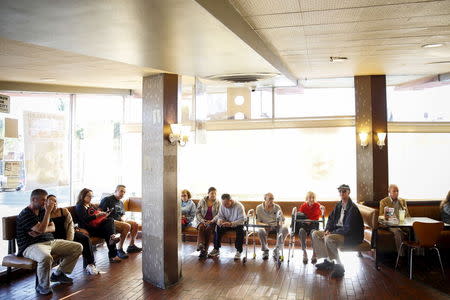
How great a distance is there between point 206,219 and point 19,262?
324 centimetres

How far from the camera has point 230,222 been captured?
7340mm

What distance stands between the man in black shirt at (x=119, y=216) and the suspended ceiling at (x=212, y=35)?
2.22 m

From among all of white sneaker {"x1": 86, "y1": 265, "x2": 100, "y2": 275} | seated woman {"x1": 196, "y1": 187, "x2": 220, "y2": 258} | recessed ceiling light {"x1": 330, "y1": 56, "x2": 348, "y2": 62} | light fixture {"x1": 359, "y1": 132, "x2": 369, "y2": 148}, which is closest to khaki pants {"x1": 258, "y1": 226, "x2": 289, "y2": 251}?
seated woman {"x1": 196, "y1": 187, "x2": 220, "y2": 258}

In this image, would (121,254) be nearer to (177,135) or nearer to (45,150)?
(45,150)

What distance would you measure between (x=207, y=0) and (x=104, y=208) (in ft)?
17.7

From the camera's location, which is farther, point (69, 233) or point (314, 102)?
point (314, 102)

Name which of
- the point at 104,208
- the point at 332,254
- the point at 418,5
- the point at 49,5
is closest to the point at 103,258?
the point at 104,208

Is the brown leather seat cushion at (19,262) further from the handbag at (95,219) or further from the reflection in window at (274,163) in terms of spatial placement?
the reflection in window at (274,163)

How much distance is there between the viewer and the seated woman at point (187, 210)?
25.6 feet

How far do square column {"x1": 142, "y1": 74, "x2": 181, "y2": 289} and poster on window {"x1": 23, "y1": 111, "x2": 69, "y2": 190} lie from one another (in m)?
2.85

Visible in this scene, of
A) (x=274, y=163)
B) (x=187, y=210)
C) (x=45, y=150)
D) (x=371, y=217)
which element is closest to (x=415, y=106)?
(x=274, y=163)

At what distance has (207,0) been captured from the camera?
9.92ft

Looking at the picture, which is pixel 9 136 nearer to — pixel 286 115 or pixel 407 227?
pixel 286 115

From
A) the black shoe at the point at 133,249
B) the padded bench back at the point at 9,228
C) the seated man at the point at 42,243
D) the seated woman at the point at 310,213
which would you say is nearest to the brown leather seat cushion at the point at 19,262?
the seated man at the point at 42,243
